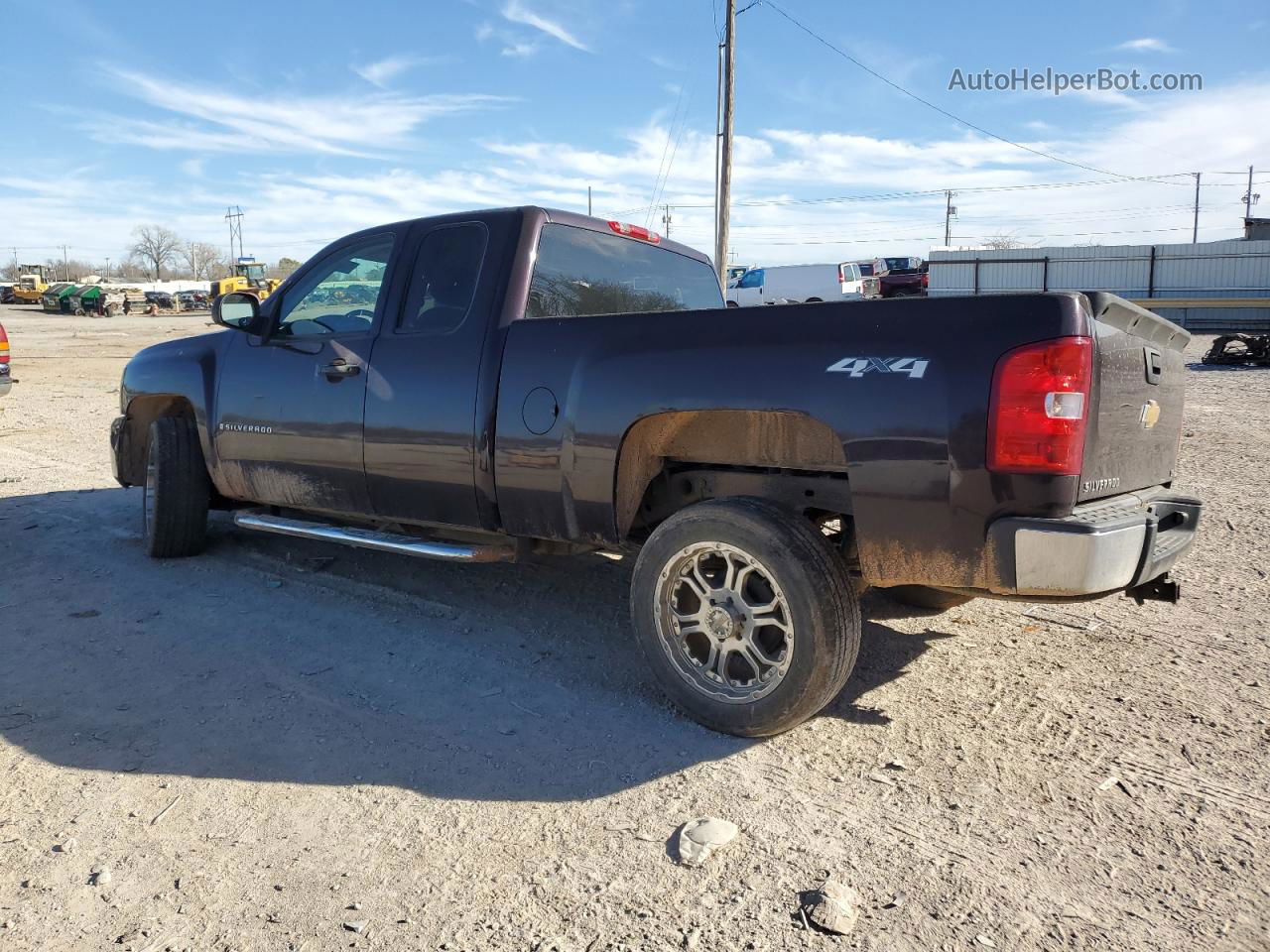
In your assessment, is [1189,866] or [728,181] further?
[728,181]

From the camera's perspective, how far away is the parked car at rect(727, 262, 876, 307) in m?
35.7

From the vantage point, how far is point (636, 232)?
5.09m

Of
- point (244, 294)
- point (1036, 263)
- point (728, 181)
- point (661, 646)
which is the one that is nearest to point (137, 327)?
point (728, 181)

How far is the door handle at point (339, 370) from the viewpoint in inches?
184

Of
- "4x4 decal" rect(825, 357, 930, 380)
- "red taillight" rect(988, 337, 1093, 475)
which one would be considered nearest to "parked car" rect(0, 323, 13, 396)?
"4x4 decal" rect(825, 357, 930, 380)

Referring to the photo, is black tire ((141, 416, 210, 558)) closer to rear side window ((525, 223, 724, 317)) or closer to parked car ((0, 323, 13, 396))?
rear side window ((525, 223, 724, 317))

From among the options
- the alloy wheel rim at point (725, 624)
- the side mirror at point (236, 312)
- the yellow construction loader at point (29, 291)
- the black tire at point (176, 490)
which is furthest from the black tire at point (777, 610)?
the yellow construction loader at point (29, 291)

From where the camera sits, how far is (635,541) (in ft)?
13.0

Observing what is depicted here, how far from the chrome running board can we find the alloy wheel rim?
949mm

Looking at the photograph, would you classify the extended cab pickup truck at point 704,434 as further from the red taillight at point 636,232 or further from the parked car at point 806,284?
the parked car at point 806,284

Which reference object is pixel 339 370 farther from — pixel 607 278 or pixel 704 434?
pixel 704 434

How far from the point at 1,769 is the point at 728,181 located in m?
21.2

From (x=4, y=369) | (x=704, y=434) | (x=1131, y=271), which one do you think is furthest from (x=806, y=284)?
(x=704, y=434)

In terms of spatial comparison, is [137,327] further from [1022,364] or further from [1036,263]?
[1022,364]
